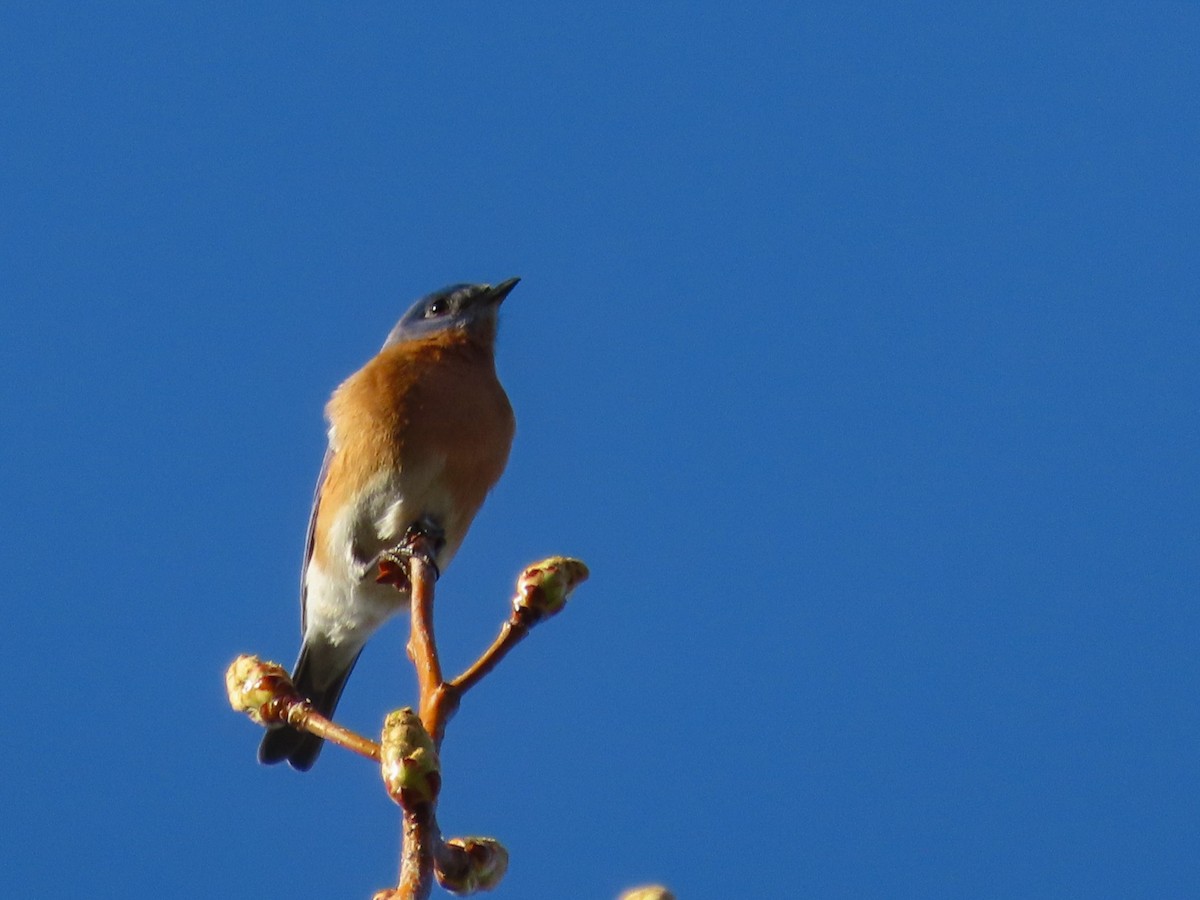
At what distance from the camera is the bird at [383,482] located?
6.39 meters

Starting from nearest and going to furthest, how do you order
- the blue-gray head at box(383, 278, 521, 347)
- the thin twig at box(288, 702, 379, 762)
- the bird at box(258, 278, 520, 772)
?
the thin twig at box(288, 702, 379, 762)
the bird at box(258, 278, 520, 772)
the blue-gray head at box(383, 278, 521, 347)

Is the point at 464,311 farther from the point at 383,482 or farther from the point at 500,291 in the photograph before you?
the point at 383,482

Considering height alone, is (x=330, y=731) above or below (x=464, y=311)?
below

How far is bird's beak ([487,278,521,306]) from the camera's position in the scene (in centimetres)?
790

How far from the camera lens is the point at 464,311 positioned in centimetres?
786

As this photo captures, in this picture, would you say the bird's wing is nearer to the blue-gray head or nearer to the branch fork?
the blue-gray head

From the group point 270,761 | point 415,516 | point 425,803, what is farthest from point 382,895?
point 270,761

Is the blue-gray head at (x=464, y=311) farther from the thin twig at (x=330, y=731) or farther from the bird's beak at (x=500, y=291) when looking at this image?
the thin twig at (x=330, y=731)

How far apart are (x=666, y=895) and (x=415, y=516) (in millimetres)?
4743

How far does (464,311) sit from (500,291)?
0.24 m

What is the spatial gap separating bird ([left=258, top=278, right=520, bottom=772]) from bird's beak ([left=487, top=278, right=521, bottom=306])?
421 mm

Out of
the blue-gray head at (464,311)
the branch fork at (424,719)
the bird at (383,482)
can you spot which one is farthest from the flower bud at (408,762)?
the blue-gray head at (464,311)

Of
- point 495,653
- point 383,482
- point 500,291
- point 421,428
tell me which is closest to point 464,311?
point 500,291

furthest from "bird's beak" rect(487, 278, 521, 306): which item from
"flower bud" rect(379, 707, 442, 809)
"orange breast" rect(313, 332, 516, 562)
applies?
"flower bud" rect(379, 707, 442, 809)
